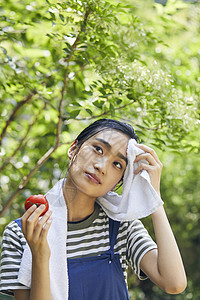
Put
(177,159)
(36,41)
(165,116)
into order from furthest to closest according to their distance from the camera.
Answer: (177,159) → (36,41) → (165,116)

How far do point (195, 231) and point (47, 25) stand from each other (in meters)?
2.91

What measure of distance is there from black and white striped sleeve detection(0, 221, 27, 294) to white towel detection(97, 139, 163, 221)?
0.33 metres

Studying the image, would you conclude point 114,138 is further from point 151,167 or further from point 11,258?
point 11,258

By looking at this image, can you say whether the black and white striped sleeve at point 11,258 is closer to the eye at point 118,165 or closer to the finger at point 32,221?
the finger at point 32,221

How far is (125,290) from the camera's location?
139 cm

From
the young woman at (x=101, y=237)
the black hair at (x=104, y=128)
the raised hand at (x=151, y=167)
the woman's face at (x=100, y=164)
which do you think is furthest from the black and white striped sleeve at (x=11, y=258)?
the raised hand at (x=151, y=167)

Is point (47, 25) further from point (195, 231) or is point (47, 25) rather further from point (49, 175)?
point (195, 231)

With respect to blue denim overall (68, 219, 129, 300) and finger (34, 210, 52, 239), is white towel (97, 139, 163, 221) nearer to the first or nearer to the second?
blue denim overall (68, 219, 129, 300)

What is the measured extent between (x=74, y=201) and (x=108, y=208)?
0.13 m

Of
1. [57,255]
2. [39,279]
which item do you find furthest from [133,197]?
[39,279]

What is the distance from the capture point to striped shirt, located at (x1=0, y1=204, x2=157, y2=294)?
125cm

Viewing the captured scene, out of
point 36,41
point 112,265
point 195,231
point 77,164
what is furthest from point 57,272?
point 195,231

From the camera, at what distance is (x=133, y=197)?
139 centimetres

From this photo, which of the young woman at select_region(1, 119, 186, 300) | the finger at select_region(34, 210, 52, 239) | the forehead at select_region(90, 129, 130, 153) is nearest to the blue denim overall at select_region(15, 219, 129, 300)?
the young woman at select_region(1, 119, 186, 300)
